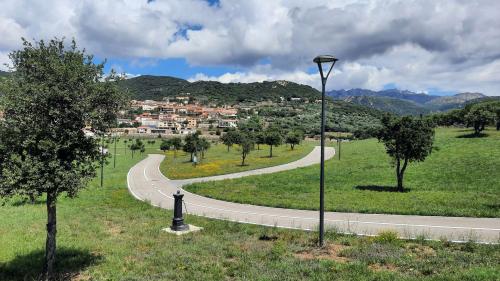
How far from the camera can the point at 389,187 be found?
3300cm

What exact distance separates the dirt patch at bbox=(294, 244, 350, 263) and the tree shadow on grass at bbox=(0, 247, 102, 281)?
21.7 ft

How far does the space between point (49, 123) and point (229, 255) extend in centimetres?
664

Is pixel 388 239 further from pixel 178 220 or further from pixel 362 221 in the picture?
pixel 178 220

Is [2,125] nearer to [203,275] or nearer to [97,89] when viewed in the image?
[97,89]

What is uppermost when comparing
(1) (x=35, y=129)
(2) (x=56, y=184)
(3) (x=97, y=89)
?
(3) (x=97, y=89)

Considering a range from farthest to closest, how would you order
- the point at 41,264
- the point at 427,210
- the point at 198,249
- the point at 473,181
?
the point at 473,181
the point at 427,210
the point at 198,249
the point at 41,264

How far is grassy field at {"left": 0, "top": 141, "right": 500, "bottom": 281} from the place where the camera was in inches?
401

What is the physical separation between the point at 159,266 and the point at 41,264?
4.05m

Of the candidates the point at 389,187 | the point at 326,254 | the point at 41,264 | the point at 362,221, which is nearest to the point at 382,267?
the point at 326,254

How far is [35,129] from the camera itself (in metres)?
9.85

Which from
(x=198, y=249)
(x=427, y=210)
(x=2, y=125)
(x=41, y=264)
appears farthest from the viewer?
(x=427, y=210)

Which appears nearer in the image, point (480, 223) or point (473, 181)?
point (480, 223)

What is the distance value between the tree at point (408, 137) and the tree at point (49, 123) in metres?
26.3

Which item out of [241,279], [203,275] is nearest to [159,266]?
[203,275]
